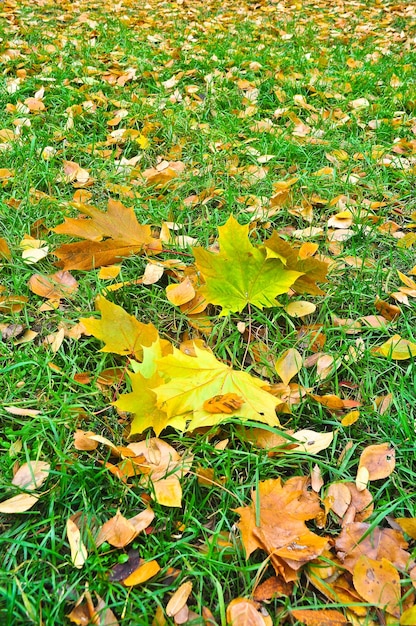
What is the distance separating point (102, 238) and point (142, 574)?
1147 mm

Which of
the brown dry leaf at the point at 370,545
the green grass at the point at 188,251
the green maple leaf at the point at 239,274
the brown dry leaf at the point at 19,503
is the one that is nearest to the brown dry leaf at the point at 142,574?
the green grass at the point at 188,251

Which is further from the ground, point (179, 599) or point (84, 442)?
point (84, 442)

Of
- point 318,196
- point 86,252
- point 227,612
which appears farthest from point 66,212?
point 227,612

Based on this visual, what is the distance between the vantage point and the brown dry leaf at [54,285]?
5.73 feet

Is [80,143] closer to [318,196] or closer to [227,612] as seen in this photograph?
[318,196]

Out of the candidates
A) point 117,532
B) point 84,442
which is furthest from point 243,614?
point 84,442

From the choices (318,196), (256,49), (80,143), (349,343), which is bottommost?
(349,343)

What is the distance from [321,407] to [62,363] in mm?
805

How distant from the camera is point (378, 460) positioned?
125 centimetres

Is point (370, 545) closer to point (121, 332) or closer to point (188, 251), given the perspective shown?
point (121, 332)

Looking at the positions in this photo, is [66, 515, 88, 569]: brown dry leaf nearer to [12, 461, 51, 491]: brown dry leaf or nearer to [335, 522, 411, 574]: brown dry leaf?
[12, 461, 51, 491]: brown dry leaf

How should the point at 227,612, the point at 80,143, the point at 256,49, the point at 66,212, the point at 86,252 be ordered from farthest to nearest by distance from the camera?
the point at 256,49, the point at 80,143, the point at 66,212, the point at 86,252, the point at 227,612

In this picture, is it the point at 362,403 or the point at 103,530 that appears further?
the point at 362,403

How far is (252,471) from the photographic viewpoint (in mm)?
1243
